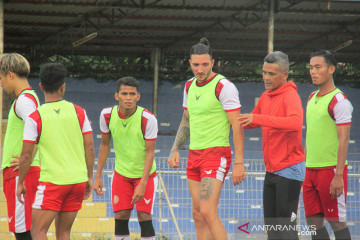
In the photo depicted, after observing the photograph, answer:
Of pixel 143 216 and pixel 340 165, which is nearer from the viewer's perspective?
pixel 340 165

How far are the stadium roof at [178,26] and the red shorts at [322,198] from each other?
11144mm

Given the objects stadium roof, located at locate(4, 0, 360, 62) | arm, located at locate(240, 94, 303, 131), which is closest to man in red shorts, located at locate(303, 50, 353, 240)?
arm, located at locate(240, 94, 303, 131)

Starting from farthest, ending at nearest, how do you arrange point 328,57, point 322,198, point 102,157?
1. point 102,157
2. point 328,57
3. point 322,198

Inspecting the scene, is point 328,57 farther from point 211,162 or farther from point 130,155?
point 130,155

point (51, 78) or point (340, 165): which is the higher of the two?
point (51, 78)

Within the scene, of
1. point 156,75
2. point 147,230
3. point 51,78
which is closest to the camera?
point 51,78

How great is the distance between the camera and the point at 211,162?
599 cm

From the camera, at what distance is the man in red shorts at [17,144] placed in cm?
569

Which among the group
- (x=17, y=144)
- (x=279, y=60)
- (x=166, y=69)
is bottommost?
(x=17, y=144)

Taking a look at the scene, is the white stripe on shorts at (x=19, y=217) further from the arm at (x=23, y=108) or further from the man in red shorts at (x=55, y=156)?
the arm at (x=23, y=108)

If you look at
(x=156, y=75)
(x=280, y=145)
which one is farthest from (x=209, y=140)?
(x=156, y=75)

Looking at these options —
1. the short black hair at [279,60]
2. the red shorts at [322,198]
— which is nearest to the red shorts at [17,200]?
the short black hair at [279,60]

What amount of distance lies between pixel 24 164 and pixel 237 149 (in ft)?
6.84

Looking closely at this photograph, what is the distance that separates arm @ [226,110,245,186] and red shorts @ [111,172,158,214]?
1.56 metres
